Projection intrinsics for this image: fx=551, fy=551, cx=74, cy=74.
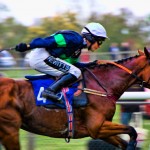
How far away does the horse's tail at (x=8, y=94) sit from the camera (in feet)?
21.8

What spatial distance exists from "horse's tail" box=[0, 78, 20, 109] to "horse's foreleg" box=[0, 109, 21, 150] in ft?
0.28

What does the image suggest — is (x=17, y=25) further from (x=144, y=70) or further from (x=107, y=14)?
(x=144, y=70)

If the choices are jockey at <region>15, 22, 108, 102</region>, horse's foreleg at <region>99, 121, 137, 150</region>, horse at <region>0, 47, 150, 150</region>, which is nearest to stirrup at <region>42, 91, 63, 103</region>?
jockey at <region>15, 22, 108, 102</region>

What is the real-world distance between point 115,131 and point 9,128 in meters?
1.32

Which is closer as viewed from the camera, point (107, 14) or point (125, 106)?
point (125, 106)

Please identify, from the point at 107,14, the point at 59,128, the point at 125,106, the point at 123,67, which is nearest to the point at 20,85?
the point at 59,128

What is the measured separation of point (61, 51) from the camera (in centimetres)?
694

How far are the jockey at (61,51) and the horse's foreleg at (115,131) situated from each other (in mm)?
690

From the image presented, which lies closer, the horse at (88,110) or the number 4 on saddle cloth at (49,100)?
the horse at (88,110)

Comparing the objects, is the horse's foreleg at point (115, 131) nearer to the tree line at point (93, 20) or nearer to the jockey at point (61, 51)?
the jockey at point (61, 51)

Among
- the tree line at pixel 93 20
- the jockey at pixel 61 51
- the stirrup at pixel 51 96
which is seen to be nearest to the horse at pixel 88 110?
the stirrup at pixel 51 96

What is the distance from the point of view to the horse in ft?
21.8

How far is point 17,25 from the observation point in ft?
149

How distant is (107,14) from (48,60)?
34.9 m
